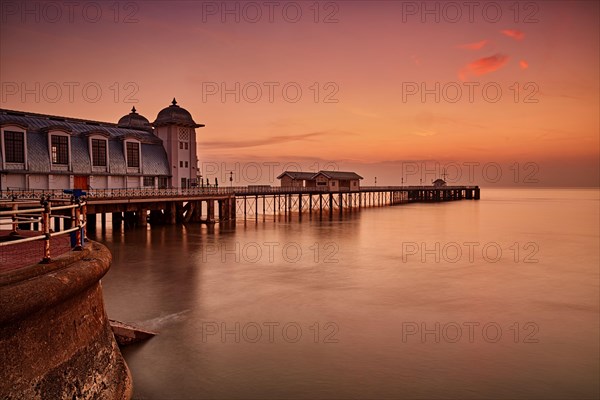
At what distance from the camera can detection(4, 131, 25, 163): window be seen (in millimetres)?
27750

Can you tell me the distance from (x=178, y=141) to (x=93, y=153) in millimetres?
8161

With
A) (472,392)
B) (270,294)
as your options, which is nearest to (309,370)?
(472,392)

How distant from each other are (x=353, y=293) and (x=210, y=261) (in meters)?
8.85

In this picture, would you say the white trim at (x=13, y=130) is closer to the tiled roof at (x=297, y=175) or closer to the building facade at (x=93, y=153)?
the building facade at (x=93, y=153)

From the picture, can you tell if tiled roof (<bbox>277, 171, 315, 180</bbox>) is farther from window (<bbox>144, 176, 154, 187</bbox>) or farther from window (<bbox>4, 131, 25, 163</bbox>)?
window (<bbox>4, 131, 25, 163</bbox>)

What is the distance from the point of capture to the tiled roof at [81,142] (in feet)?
95.9

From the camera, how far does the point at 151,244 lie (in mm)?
26453

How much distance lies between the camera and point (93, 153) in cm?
3250

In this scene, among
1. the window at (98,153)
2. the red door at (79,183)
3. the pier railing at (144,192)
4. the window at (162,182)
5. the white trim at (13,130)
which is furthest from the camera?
the window at (162,182)

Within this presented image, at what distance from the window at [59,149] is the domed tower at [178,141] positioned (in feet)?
30.8

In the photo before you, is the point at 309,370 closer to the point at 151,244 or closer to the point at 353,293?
the point at 353,293

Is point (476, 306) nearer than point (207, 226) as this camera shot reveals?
Yes

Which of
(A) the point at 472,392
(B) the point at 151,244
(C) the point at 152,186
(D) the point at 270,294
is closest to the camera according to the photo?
(A) the point at 472,392

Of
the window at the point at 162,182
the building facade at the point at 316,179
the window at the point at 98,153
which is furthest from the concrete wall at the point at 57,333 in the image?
the building facade at the point at 316,179
